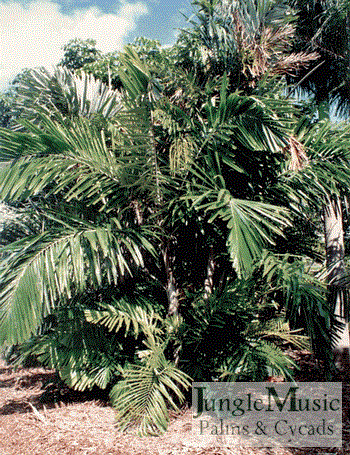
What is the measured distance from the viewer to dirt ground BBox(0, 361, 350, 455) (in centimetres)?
316

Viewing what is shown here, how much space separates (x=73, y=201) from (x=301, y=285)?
97.6 inches

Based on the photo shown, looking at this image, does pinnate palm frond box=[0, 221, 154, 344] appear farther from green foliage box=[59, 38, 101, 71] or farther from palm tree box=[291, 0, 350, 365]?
green foliage box=[59, 38, 101, 71]

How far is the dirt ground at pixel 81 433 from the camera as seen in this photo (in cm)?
316

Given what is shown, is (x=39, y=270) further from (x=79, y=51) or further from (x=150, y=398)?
(x=79, y=51)

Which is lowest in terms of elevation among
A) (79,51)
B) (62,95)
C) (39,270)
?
(39,270)

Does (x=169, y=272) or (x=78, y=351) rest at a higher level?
(x=169, y=272)

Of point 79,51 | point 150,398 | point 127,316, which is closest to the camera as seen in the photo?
point 150,398

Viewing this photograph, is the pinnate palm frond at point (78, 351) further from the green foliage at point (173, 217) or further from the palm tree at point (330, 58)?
the palm tree at point (330, 58)

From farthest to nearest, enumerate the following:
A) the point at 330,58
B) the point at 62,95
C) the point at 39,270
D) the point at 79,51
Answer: the point at 79,51 < the point at 330,58 < the point at 62,95 < the point at 39,270

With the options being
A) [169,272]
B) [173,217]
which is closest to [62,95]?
[173,217]

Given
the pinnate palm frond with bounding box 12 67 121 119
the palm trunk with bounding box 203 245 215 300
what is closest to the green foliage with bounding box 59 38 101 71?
the pinnate palm frond with bounding box 12 67 121 119

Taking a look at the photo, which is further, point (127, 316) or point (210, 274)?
point (210, 274)

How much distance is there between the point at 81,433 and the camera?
3574 mm

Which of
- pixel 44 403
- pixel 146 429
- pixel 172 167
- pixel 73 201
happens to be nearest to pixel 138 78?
pixel 172 167
